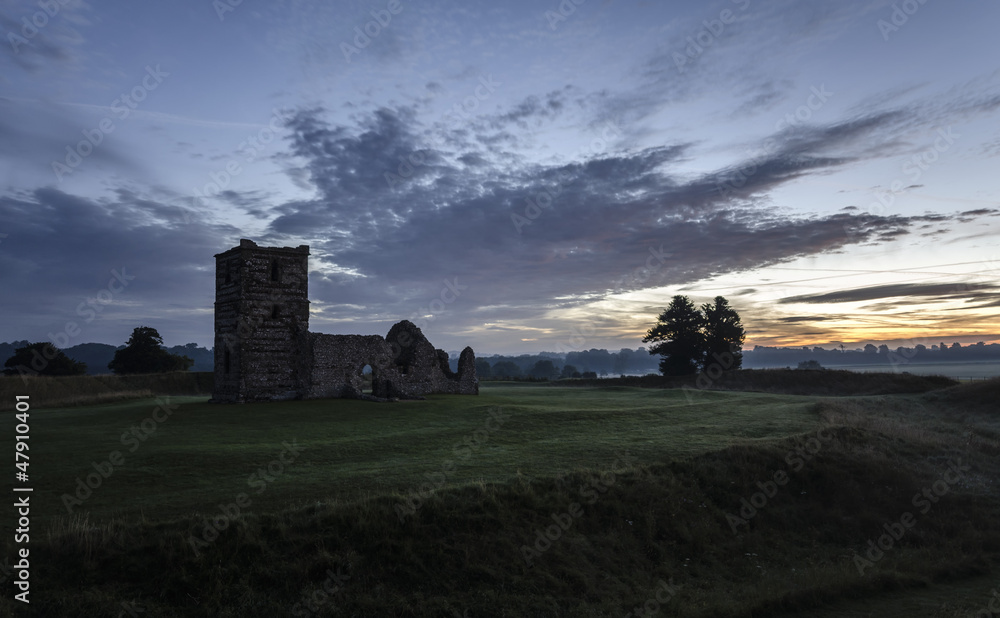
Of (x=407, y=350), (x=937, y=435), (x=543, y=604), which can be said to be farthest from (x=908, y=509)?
(x=407, y=350)

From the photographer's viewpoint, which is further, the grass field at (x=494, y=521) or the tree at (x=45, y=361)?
the tree at (x=45, y=361)

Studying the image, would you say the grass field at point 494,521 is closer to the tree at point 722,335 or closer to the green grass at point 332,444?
the green grass at point 332,444

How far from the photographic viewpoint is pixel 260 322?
99.3 ft

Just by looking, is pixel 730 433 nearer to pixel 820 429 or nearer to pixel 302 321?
pixel 820 429

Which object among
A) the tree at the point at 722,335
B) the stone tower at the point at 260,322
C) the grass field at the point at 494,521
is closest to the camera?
the grass field at the point at 494,521

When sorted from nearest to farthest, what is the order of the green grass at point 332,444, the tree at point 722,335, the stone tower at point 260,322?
the green grass at point 332,444
the stone tower at point 260,322
the tree at point 722,335

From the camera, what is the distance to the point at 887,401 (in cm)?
3494

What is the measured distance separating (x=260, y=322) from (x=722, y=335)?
53139 mm

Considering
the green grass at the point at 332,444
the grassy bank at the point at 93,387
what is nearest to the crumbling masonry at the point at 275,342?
the green grass at the point at 332,444

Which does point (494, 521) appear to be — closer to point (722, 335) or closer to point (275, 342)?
point (275, 342)

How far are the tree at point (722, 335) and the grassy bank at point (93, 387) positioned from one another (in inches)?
2046

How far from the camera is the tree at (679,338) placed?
216 ft

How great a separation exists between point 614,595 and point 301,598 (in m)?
5.92

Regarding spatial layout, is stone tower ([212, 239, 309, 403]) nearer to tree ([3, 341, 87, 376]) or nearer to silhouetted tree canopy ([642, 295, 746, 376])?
tree ([3, 341, 87, 376])
